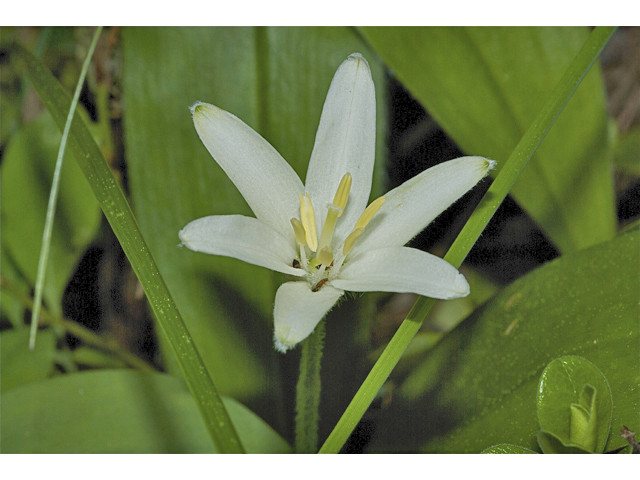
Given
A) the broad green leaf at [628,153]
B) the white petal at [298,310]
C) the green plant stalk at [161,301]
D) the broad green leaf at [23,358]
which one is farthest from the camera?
the broad green leaf at [628,153]

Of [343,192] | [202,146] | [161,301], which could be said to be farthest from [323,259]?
[202,146]

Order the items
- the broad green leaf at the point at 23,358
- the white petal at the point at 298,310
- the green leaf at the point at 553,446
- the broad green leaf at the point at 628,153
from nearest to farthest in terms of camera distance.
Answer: the white petal at the point at 298,310, the green leaf at the point at 553,446, the broad green leaf at the point at 23,358, the broad green leaf at the point at 628,153

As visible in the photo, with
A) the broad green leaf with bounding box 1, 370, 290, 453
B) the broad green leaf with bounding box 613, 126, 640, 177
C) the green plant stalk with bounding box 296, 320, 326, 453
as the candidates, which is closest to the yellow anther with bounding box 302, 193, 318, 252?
the green plant stalk with bounding box 296, 320, 326, 453

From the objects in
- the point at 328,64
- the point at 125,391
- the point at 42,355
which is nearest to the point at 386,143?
the point at 328,64

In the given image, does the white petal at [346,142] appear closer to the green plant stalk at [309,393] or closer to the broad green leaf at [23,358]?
the green plant stalk at [309,393]

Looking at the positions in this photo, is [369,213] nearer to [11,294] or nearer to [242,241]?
[242,241]

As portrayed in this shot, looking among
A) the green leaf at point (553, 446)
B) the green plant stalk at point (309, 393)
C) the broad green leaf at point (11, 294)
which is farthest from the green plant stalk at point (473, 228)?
the broad green leaf at point (11, 294)

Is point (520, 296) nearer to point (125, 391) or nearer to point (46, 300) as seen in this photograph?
point (125, 391)
